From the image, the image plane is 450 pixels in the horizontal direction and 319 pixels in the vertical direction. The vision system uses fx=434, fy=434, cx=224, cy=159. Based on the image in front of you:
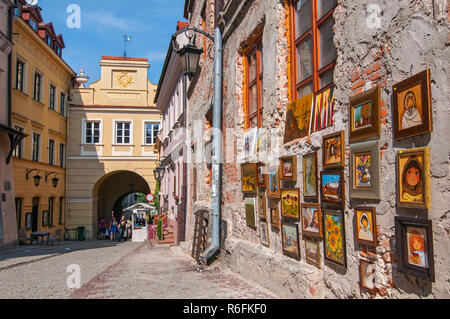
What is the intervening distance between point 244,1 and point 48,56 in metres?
20.5

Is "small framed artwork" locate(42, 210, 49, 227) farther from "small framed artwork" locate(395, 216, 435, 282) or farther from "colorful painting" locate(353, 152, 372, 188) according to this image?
"small framed artwork" locate(395, 216, 435, 282)

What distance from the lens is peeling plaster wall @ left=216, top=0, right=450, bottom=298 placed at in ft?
8.64

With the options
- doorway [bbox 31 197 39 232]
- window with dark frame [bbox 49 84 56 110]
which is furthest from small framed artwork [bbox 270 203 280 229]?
window with dark frame [bbox 49 84 56 110]

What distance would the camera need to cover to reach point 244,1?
22.0ft

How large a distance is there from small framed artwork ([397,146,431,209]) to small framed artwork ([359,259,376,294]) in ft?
2.11

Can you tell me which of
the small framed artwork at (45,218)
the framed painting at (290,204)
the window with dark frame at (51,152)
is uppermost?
the window with dark frame at (51,152)

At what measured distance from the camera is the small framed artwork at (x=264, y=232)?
5.54 meters

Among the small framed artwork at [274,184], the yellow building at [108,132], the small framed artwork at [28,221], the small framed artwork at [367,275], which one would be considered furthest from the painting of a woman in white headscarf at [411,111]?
the yellow building at [108,132]

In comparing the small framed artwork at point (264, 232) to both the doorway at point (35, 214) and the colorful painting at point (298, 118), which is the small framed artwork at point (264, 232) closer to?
the colorful painting at point (298, 118)

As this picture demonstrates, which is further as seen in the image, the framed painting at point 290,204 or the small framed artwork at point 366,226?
the framed painting at point 290,204

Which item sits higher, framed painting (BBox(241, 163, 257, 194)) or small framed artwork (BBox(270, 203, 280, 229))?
framed painting (BBox(241, 163, 257, 194))

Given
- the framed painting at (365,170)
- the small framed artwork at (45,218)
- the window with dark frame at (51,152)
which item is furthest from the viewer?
the window with dark frame at (51,152)

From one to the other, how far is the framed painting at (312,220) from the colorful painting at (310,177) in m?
0.10
